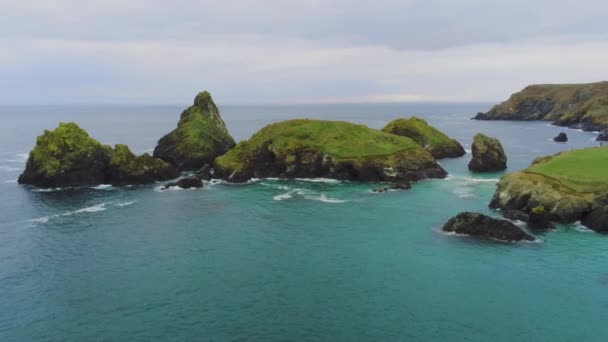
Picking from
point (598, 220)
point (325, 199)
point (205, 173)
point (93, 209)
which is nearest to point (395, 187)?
point (325, 199)

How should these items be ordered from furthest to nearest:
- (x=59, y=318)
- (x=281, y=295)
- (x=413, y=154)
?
1. (x=413, y=154)
2. (x=281, y=295)
3. (x=59, y=318)

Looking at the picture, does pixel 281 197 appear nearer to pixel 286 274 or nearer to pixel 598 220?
pixel 286 274

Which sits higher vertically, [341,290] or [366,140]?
[366,140]

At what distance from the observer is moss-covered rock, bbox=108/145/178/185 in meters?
102

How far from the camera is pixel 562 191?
71.9 meters

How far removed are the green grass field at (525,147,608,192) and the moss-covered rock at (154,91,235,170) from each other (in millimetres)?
75623

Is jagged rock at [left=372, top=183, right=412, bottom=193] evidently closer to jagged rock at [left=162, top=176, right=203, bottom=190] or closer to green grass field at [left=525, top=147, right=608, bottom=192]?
green grass field at [left=525, top=147, right=608, bottom=192]

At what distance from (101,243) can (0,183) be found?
57.2 meters

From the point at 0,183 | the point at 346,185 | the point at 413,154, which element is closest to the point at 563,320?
the point at 346,185

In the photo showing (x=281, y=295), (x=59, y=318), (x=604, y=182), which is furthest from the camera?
(x=604, y=182)

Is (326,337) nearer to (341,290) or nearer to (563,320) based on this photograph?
(341,290)

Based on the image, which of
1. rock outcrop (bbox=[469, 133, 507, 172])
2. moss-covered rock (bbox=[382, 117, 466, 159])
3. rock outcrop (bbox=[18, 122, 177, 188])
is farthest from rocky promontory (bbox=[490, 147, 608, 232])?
rock outcrop (bbox=[18, 122, 177, 188])

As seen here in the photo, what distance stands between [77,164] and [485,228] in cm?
8101

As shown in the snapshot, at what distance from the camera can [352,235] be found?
218ft
